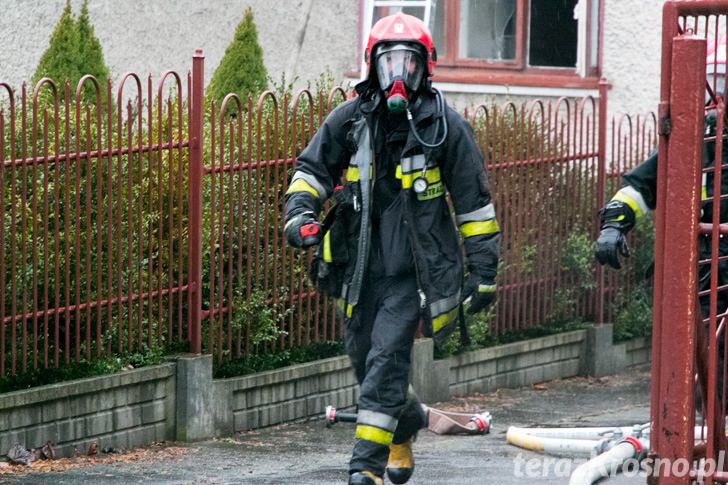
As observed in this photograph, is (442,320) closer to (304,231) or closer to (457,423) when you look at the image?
(304,231)

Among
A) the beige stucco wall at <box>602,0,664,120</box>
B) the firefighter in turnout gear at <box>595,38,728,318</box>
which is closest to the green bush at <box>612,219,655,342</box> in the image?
the beige stucco wall at <box>602,0,664,120</box>

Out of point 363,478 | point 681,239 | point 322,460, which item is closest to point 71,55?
point 322,460

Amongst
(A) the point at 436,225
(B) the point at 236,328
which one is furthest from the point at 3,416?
(A) the point at 436,225

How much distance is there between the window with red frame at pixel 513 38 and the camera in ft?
40.4

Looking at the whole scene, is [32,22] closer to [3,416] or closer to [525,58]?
[525,58]

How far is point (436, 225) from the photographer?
5828 millimetres

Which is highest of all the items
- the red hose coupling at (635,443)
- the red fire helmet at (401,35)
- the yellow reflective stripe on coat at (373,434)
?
the red fire helmet at (401,35)

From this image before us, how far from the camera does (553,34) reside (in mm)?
12562

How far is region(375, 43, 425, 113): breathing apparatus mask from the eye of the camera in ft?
19.0

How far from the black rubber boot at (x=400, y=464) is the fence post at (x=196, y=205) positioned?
1769 millimetres

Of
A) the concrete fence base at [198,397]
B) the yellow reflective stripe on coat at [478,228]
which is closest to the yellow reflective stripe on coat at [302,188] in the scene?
the yellow reflective stripe on coat at [478,228]

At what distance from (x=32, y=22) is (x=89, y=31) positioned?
85.7 inches

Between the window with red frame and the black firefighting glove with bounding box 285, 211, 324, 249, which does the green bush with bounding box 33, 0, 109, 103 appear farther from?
the black firefighting glove with bounding box 285, 211, 324, 249

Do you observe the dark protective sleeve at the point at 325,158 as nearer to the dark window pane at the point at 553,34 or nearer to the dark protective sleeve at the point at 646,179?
the dark protective sleeve at the point at 646,179
